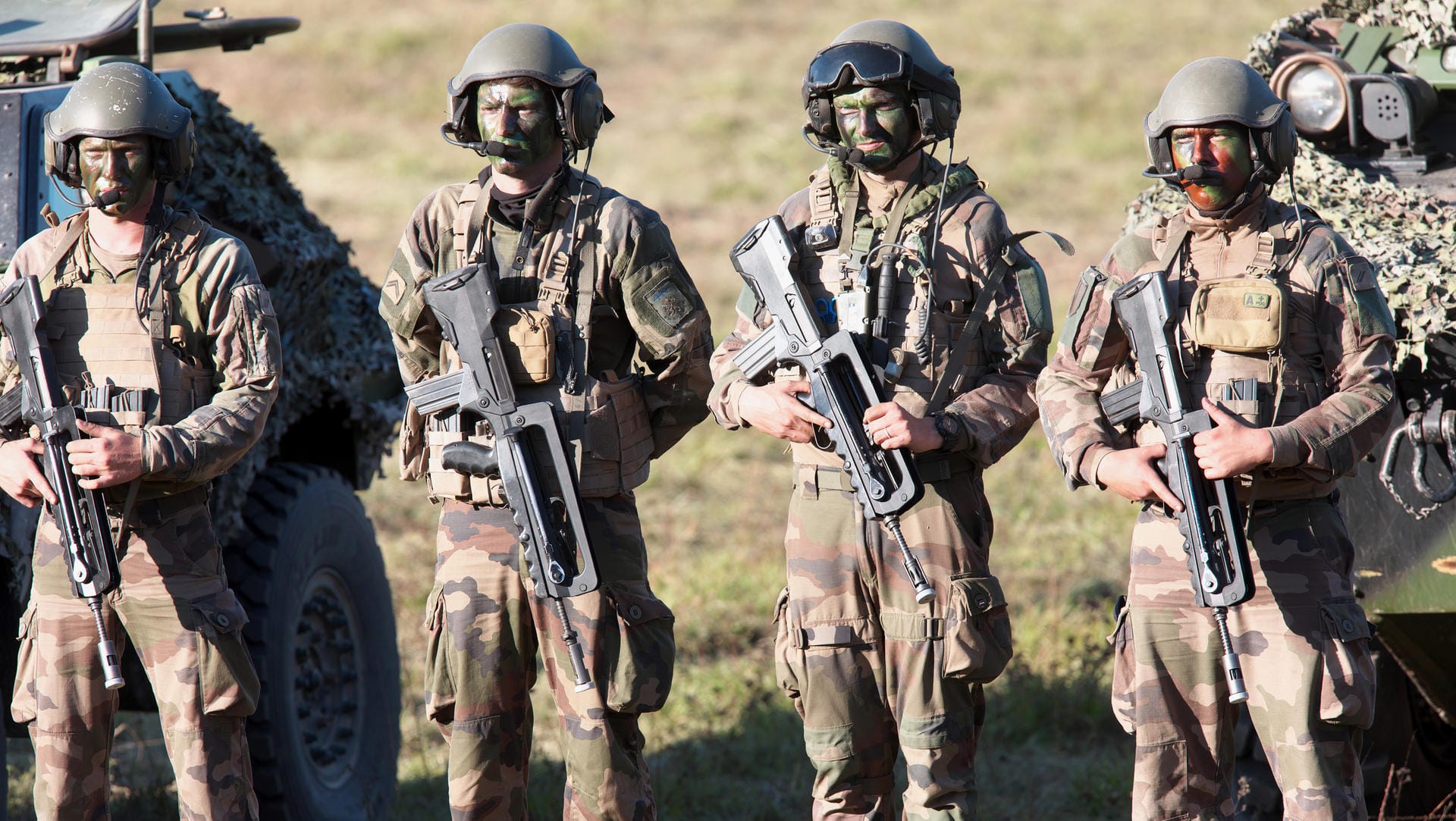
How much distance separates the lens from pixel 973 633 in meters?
4.19

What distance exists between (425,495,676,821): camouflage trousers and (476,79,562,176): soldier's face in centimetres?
87

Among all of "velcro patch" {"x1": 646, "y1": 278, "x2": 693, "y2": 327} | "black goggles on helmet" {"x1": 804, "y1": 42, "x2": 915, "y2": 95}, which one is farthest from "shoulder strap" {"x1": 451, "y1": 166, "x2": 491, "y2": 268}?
"black goggles on helmet" {"x1": 804, "y1": 42, "x2": 915, "y2": 95}

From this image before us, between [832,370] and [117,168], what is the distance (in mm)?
1829

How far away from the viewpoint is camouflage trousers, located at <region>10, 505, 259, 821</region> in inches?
171

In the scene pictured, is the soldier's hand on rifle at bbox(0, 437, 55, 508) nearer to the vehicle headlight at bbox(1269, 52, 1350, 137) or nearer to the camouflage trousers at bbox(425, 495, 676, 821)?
the camouflage trousers at bbox(425, 495, 676, 821)

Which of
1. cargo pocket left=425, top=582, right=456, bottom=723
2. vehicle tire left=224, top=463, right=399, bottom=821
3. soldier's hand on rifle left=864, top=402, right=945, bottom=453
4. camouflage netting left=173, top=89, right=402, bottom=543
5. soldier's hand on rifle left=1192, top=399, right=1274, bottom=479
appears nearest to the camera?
soldier's hand on rifle left=1192, top=399, right=1274, bottom=479

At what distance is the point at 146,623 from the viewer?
435cm

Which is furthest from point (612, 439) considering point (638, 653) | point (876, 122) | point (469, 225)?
point (876, 122)

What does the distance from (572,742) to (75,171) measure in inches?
75.0

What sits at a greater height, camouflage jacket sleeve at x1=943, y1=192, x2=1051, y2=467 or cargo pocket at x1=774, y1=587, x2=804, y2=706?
camouflage jacket sleeve at x1=943, y1=192, x2=1051, y2=467

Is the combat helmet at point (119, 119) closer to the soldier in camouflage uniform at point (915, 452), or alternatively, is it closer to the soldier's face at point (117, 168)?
the soldier's face at point (117, 168)

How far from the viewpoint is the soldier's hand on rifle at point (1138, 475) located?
3998mm

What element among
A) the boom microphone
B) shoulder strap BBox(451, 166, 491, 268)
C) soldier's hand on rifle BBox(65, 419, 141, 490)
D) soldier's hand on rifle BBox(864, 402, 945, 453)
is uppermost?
shoulder strap BBox(451, 166, 491, 268)

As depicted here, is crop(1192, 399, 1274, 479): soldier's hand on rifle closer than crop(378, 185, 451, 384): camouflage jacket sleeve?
Yes
